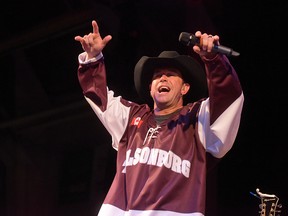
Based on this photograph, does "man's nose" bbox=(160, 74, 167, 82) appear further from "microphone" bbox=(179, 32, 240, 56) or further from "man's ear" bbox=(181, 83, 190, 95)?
"microphone" bbox=(179, 32, 240, 56)

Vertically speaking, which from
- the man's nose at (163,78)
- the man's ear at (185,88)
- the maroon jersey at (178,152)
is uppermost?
the man's nose at (163,78)

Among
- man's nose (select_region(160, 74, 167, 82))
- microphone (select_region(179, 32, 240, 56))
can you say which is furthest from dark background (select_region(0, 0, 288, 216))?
microphone (select_region(179, 32, 240, 56))

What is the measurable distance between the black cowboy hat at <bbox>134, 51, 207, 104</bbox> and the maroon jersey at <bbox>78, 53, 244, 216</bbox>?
179mm

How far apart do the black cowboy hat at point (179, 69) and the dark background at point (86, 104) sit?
815mm

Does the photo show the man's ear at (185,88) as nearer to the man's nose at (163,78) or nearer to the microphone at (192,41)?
the man's nose at (163,78)

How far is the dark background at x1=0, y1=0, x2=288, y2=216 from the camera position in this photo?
126 inches

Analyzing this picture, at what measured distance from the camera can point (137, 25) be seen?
3.60 m

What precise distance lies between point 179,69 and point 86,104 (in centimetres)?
174

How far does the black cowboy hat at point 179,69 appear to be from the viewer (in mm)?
2346

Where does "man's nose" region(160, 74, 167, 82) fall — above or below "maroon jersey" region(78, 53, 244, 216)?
above

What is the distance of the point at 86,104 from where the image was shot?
4016mm

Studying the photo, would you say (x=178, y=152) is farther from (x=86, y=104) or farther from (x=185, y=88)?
(x=86, y=104)

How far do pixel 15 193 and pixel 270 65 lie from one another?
71.9 inches

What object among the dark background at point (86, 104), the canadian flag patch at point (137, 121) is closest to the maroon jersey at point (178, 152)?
the canadian flag patch at point (137, 121)
